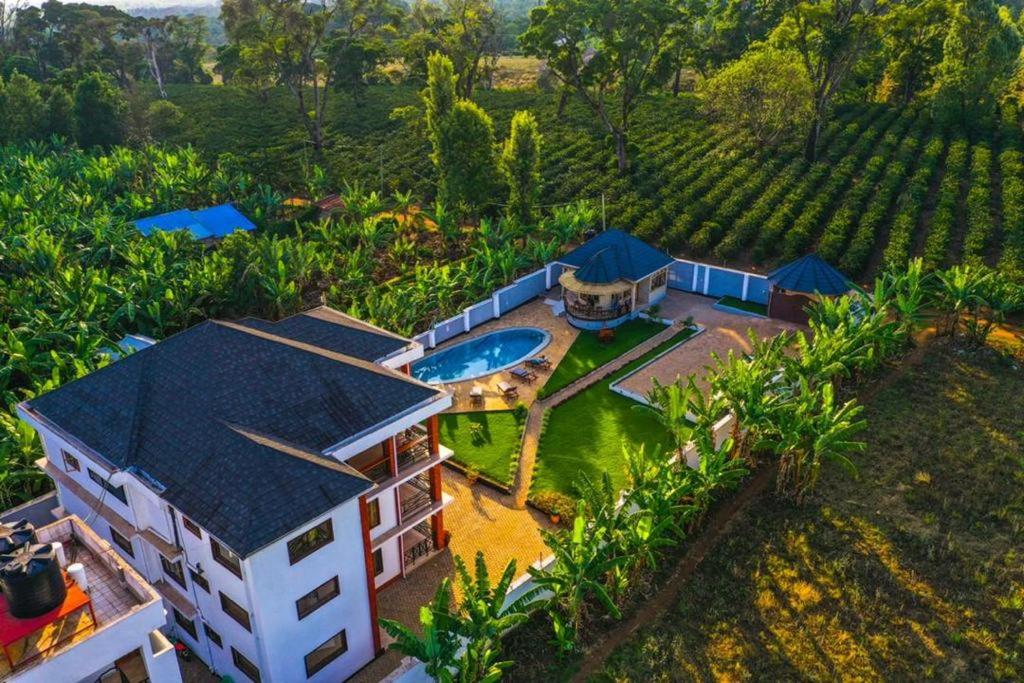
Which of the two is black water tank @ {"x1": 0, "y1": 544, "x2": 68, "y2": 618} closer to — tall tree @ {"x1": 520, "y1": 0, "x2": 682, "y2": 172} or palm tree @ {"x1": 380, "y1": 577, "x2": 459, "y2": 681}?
palm tree @ {"x1": 380, "y1": 577, "x2": 459, "y2": 681}

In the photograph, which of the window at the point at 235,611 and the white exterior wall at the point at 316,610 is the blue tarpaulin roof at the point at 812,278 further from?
the window at the point at 235,611

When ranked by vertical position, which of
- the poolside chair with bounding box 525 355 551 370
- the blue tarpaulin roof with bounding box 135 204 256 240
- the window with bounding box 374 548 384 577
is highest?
the blue tarpaulin roof with bounding box 135 204 256 240

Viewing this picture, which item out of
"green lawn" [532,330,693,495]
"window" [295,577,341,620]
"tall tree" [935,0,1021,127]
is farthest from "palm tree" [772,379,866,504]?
"tall tree" [935,0,1021,127]

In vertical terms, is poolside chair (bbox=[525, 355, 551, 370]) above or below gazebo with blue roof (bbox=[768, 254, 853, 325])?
below

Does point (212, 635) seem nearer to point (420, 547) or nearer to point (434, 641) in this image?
point (434, 641)

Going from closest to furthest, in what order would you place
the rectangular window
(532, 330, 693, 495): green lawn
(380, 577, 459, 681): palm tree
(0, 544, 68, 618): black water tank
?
(0, 544, 68, 618): black water tank < (380, 577, 459, 681): palm tree < the rectangular window < (532, 330, 693, 495): green lawn

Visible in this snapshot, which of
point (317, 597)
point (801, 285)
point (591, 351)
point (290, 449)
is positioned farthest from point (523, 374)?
point (317, 597)

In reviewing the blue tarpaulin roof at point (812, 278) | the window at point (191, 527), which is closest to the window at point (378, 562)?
the window at point (191, 527)

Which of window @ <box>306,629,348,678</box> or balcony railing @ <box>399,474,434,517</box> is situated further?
balcony railing @ <box>399,474,434,517</box>
